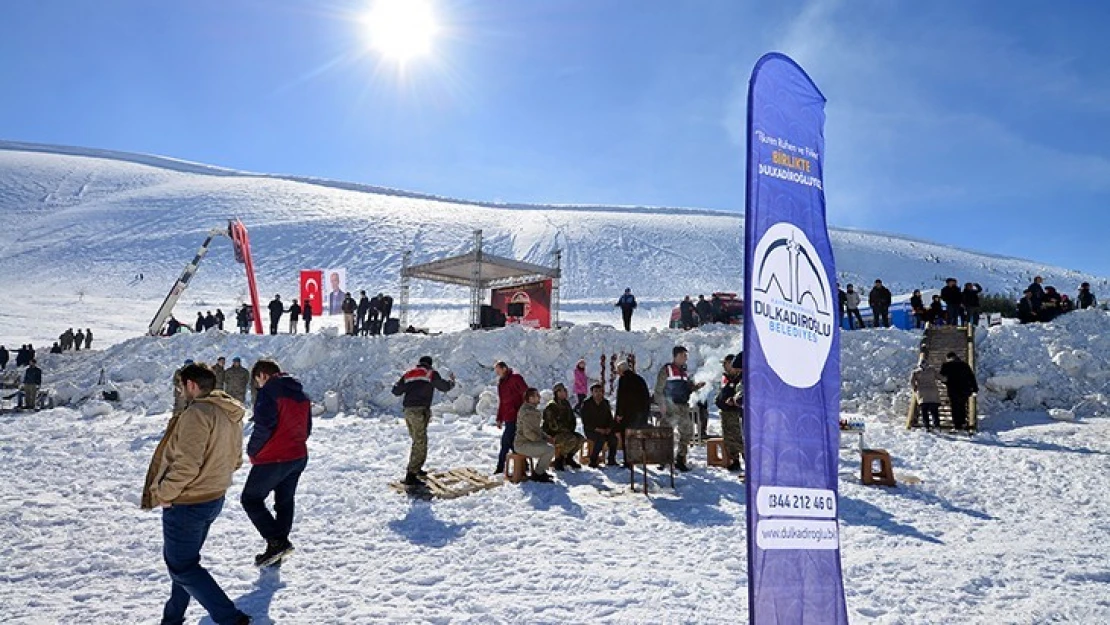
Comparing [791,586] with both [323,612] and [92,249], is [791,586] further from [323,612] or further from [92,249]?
[92,249]

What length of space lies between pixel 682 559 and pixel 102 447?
10417mm

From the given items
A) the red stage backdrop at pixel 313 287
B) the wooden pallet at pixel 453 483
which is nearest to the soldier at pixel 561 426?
the wooden pallet at pixel 453 483

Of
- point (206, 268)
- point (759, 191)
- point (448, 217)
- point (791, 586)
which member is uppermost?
point (448, 217)

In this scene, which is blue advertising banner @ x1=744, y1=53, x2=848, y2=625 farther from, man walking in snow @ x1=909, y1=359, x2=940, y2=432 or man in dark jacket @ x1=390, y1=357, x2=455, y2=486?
man walking in snow @ x1=909, y1=359, x2=940, y2=432

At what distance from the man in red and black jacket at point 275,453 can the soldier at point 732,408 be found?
221 inches

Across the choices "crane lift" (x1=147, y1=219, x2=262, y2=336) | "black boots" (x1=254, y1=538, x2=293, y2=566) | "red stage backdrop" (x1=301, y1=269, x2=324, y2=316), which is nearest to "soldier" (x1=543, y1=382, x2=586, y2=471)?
"black boots" (x1=254, y1=538, x2=293, y2=566)

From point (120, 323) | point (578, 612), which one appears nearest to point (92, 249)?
point (120, 323)

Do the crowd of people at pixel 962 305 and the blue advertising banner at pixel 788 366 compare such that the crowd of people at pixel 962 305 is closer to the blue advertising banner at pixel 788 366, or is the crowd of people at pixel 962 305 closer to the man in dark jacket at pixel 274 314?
the blue advertising banner at pixel 788 366

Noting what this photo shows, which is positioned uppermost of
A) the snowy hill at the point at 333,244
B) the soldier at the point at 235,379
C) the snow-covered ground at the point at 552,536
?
the snowy hill at the point at 333,244

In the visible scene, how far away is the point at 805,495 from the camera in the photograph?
8.68 feet

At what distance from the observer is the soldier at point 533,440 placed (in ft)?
28.4

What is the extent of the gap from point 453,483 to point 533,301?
1400 cm

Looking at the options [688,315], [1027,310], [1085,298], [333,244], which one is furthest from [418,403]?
[333,244]

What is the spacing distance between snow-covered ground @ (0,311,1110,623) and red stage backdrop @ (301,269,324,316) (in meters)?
12.3
